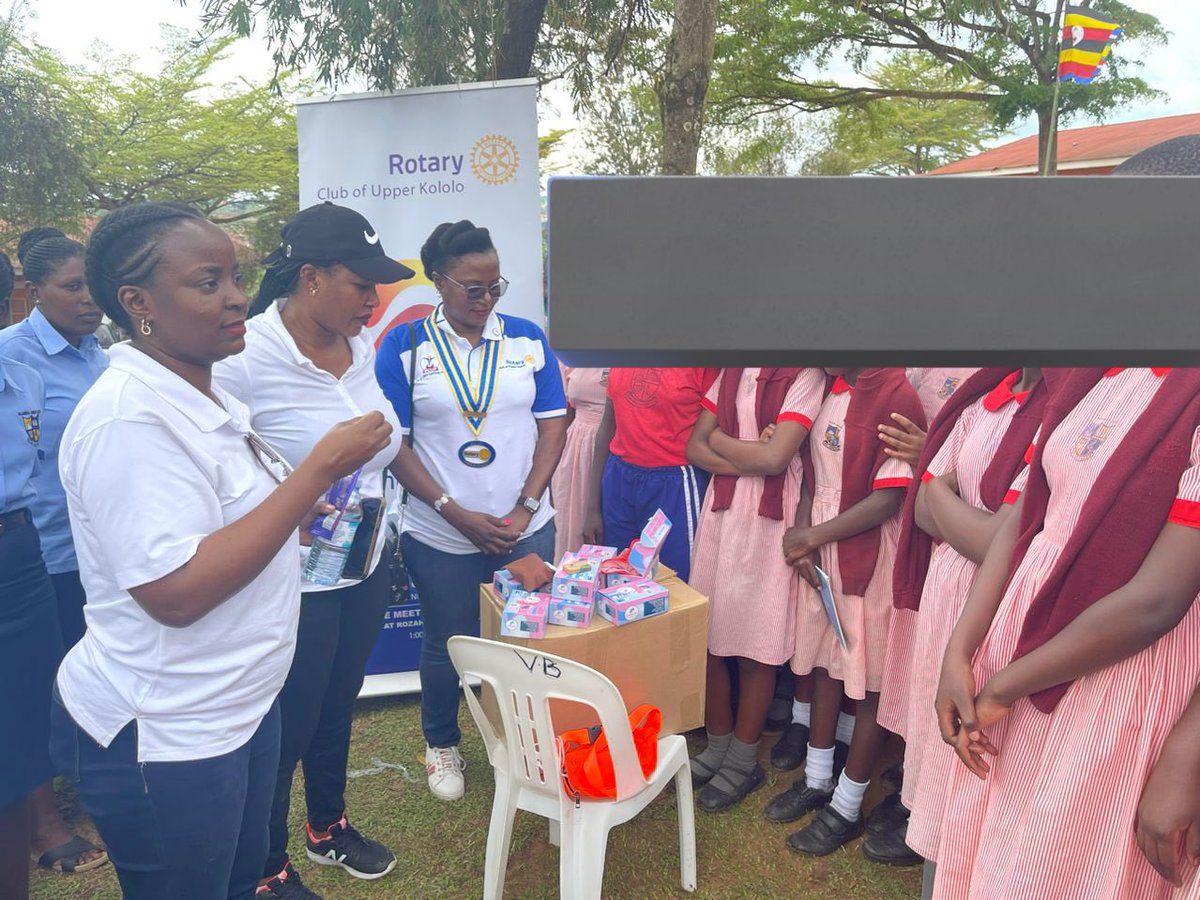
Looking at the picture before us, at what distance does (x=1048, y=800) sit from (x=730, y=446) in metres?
1.64

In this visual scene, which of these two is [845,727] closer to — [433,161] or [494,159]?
[494,159]

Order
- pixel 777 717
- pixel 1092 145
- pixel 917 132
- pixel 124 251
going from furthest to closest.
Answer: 1. pixel 917 132
2. pixel 1092 145
3. pixel 777 717
4. pixel 124 251

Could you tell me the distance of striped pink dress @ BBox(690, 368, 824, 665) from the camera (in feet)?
9.40

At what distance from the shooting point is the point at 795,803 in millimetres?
2840

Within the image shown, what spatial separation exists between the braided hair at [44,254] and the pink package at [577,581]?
2.02 meters

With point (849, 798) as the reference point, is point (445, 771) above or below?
below

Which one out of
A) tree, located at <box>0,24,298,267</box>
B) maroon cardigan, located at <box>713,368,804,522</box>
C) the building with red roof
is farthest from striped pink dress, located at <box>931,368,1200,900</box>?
tree, located at <box>0,24,298,267</box>

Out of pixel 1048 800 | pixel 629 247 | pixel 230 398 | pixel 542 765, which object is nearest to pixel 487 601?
pixel 542 765

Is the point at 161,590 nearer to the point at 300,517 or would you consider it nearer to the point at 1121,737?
the point at 300,517

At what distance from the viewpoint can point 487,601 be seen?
2.70m

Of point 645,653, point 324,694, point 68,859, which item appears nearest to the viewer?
point 324,694

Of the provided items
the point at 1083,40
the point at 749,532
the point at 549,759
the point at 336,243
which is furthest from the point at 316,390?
the point at 1083,40

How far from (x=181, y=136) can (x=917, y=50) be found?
14047mm

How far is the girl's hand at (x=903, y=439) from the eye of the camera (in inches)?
99.5
